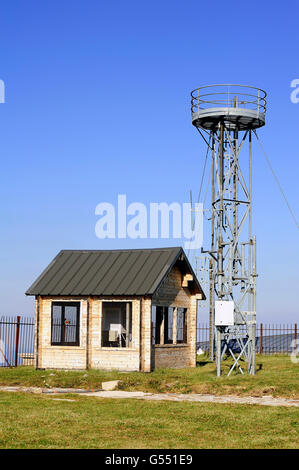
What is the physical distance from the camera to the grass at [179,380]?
21.8m

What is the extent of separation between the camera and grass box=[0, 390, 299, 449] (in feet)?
41.9

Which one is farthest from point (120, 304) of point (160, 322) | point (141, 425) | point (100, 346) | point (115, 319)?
point (141, 425)

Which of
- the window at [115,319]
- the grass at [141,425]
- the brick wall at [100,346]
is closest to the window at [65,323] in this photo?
the window at [115,319]

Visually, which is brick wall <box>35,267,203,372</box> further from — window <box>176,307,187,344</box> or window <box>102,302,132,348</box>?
window <box>102,302,132,348</box>

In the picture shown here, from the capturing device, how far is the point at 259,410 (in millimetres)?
17188

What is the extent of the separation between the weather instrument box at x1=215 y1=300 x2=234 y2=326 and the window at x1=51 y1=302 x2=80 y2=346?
9397mm

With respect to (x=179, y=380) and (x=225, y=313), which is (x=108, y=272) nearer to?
(x=225, y=313)

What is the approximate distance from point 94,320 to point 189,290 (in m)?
5.51

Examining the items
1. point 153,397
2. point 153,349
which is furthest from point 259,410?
point 153,349

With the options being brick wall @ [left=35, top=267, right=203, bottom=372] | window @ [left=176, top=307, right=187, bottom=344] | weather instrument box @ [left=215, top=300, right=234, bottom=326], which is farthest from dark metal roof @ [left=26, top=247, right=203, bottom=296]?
weather instrument box @ [left=215, top=300, right=234, bottom=326]

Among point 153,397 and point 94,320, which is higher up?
point 94,320
